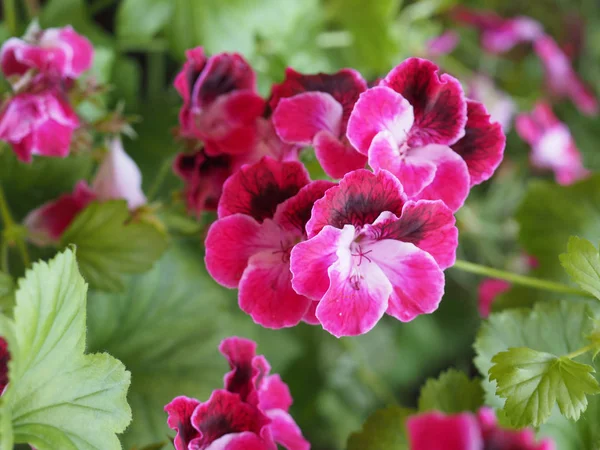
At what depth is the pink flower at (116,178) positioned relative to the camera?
0.71 m

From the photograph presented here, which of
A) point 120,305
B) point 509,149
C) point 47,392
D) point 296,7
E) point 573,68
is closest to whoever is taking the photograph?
point 47,392

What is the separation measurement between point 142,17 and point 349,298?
624mm

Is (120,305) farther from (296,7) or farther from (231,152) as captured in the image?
(296,7)

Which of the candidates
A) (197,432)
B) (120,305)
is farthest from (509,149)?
(197,432)

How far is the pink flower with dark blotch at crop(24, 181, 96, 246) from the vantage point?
0.73 m

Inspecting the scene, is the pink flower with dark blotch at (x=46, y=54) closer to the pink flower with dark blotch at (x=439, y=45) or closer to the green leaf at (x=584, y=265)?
the green leaf at (x=584, y=265)

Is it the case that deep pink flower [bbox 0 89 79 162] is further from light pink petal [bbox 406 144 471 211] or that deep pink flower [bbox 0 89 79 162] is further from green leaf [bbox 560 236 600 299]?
green leaf [bbox 560 236 600 299]

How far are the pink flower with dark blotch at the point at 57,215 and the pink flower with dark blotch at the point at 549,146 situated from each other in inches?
38.1

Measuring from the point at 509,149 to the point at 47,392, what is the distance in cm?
131

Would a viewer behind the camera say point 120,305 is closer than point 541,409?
No

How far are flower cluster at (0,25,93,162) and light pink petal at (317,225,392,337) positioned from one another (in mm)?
330

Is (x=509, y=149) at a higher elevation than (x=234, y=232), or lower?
lower

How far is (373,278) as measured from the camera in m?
0.53

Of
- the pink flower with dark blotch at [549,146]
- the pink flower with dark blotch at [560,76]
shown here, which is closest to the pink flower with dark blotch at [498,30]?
the pink flower with dark blotch at [560,76]
